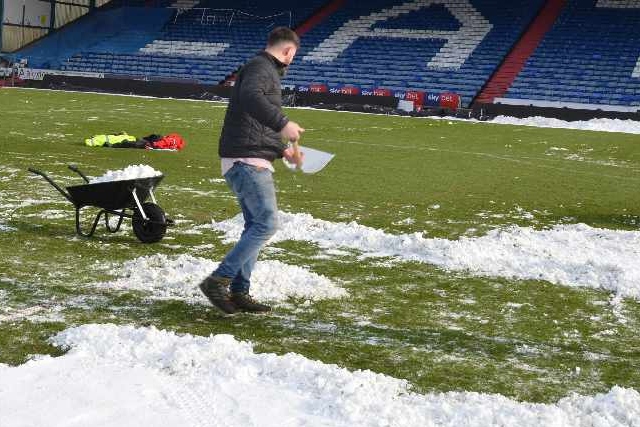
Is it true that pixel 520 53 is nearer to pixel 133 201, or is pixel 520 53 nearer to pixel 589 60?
pixel 589 60

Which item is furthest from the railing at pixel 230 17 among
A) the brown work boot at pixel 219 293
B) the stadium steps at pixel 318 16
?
the brown work boot at pixel 219 293

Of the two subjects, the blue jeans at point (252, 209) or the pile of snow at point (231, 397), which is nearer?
the pile of snow at point (231, 397)

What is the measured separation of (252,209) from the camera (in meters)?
5.70

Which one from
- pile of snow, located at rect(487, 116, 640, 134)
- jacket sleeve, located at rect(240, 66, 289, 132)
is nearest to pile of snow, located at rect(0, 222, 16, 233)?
jacket sleeve, located at rect(240, 66, 289, 132)

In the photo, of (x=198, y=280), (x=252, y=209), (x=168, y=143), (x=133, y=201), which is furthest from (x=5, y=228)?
(x=168, y=143)

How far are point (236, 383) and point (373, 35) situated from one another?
39.8 m

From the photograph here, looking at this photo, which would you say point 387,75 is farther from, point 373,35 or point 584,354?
point 584,354

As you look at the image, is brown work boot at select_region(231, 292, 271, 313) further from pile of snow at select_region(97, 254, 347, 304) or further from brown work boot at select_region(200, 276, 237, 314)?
pile of snow at select_region(97, 254, 347, 304)

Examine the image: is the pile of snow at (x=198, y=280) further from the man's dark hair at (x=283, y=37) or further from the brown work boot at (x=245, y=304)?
the man's dark hair at (x=283, y=37)

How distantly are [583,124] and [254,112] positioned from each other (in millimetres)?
25560

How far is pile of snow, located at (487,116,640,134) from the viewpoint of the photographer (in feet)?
93.7

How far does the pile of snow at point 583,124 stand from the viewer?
93.7 ft

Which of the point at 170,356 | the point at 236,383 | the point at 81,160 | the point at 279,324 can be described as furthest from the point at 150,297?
the point at 81,160

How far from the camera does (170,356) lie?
4.66 meters
